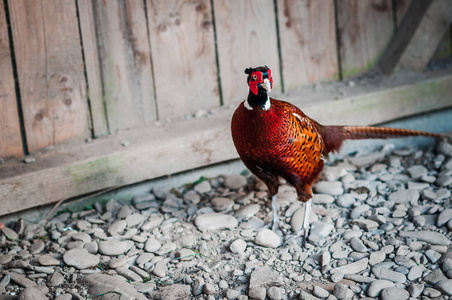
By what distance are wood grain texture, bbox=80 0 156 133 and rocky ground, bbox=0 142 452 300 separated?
0.48 metres

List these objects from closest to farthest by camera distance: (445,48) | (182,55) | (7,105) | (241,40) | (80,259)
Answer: (80,259) → (7,105) → (182,55) → (241,40) → (445,48)

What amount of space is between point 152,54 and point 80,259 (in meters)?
1.20

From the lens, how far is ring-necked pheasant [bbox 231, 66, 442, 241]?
7.20 feet

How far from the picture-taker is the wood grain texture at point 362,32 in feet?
11.0

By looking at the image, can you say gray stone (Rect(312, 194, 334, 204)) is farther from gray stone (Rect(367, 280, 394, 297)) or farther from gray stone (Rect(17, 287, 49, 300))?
gray stone (Rect(17, 287, 49, 300))

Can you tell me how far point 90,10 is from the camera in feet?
8.98

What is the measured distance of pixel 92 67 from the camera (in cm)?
281

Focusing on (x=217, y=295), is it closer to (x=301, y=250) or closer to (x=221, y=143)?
(x=301, y=250)

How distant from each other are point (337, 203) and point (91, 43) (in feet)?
5.05

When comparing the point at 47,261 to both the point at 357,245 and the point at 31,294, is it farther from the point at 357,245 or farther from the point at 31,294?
the point at 357,245

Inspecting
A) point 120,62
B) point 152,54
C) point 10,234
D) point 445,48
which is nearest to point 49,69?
point 120,62

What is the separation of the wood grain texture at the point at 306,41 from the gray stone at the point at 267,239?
Result: 1.14 metres

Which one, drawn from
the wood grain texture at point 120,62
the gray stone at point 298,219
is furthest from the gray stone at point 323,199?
the wood grain texture at point 120,62

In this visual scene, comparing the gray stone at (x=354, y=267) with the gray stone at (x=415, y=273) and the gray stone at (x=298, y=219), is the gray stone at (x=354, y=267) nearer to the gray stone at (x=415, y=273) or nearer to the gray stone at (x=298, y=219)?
the gray stone at (x=415, y=273)
